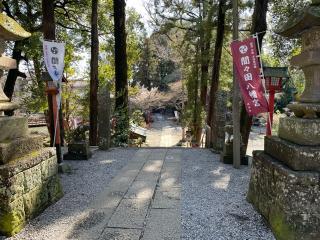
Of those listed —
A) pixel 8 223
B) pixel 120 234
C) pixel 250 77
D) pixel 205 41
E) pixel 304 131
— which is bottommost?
pixel 120 234

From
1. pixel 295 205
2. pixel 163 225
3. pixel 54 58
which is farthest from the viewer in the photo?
pixel 54 58

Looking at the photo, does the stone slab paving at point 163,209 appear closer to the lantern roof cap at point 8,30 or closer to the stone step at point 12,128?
the stone step at point 12,128

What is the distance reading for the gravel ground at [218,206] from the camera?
13.0 feet

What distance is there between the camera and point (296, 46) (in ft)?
39.9

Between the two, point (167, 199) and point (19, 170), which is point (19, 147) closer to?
point (19, 170)

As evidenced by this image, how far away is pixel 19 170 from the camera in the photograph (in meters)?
4.08

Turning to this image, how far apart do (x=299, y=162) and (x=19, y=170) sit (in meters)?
3.34

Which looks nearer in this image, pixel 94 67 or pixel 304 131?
pixel 304 131

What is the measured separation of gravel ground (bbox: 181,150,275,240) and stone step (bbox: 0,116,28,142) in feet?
8.35

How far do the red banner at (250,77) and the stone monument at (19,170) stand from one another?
3.53 meters

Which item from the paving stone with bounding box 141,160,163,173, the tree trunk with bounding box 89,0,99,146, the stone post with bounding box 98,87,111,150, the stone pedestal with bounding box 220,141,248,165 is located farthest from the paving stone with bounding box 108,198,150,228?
the tree trunk with bounding box 89,0,99,146

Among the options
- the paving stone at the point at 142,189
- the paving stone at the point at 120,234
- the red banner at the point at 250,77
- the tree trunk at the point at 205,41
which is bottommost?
the paving stone at the point at 120,234

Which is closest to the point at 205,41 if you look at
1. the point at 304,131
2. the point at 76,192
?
the point at 76,192

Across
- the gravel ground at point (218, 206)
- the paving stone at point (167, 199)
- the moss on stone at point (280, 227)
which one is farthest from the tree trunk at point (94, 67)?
the moss on stone at point (280, 227)
